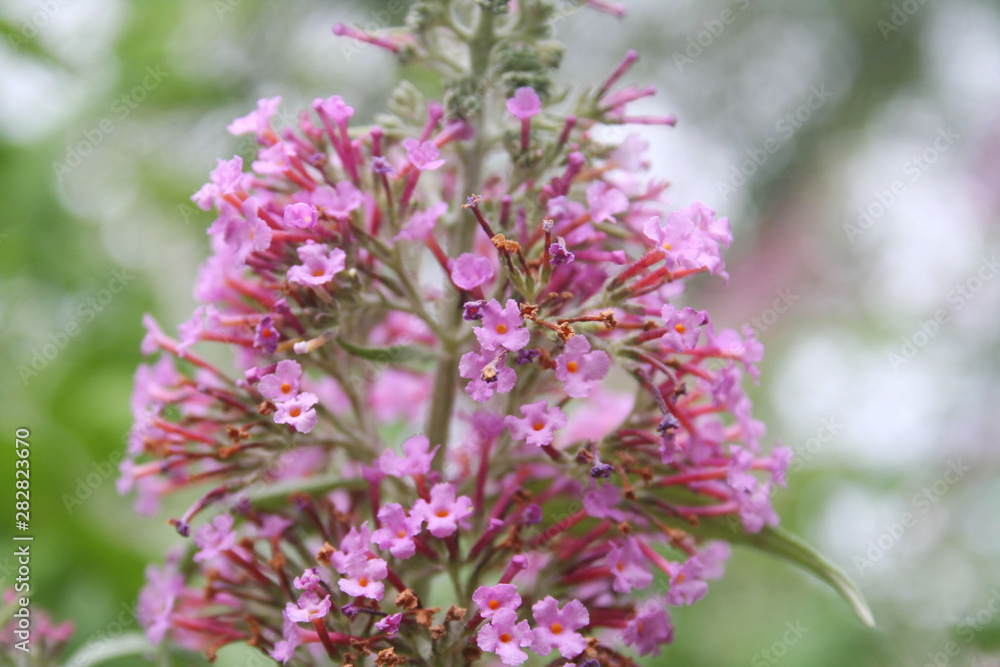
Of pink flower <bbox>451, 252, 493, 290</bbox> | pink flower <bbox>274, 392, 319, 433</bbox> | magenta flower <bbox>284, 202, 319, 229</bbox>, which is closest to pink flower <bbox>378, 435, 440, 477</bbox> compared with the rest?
pink flower <bbox>274, 392, 319, 433</bbox>

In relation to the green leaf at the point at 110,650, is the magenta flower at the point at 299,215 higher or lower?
higher

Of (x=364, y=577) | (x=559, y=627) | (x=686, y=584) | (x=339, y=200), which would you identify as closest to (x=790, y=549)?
(x=686, y=584)

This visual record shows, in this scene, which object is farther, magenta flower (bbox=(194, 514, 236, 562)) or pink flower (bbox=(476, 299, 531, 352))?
magenta flower (bbox=(194, 514, 236, 562))

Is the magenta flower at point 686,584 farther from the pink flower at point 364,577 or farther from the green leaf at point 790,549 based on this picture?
the pink flower at point 364,577

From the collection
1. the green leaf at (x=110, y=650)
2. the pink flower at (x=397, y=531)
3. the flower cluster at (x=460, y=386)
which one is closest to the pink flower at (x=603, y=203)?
the flower cluster at (x=460, y=386)

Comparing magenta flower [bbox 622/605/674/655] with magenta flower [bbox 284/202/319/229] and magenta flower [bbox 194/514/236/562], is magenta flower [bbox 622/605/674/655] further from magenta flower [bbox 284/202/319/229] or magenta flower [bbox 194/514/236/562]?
magenta flower [bbox 284/202/319/229]

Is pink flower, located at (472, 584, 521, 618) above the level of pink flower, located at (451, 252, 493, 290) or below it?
below

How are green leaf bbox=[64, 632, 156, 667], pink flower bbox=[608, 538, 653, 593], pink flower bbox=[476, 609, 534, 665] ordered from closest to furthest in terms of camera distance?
pink flower bbox=[476, 609, 534, 665] → pink flower bbox=[608, 538, 653, 593] → green leaf bbox=[64, 632, 156, 667]
